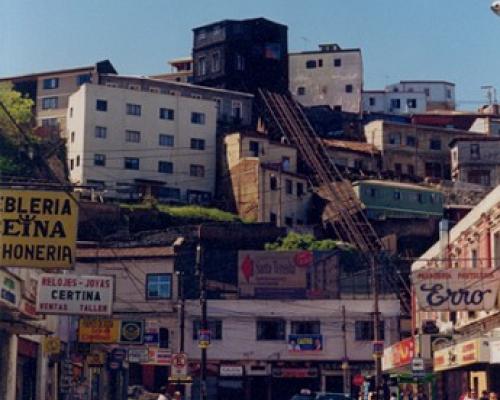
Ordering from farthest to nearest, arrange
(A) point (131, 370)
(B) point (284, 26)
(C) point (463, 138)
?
(B) point (284, 26)
(C) point (463, 138)
(A) point (131, 370)

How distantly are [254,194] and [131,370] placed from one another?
27014 mm

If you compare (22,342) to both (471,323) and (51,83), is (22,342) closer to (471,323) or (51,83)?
(471,323)

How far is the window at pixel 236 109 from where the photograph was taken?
112 meters

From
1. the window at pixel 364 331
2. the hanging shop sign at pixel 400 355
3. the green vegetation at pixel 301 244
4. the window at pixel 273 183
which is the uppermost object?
the window at pixel 273 183

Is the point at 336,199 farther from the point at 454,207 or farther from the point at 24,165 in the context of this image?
the point at 24,165

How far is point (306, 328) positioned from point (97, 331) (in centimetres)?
3891

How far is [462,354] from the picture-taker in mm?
35906

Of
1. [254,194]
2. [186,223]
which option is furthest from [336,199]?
[186,223]

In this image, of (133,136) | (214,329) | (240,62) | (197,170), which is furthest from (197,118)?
(214,329)

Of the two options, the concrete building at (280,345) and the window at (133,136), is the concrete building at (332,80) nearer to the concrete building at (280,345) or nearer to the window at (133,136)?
the window at (133,136)

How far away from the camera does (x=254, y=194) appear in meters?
99.9

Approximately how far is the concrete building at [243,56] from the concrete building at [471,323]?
6809cm

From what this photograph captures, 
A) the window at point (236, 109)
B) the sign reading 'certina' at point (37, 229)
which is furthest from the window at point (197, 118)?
the sign reading 'certina' at point (37, 229)

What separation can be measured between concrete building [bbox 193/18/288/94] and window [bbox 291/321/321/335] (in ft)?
139
